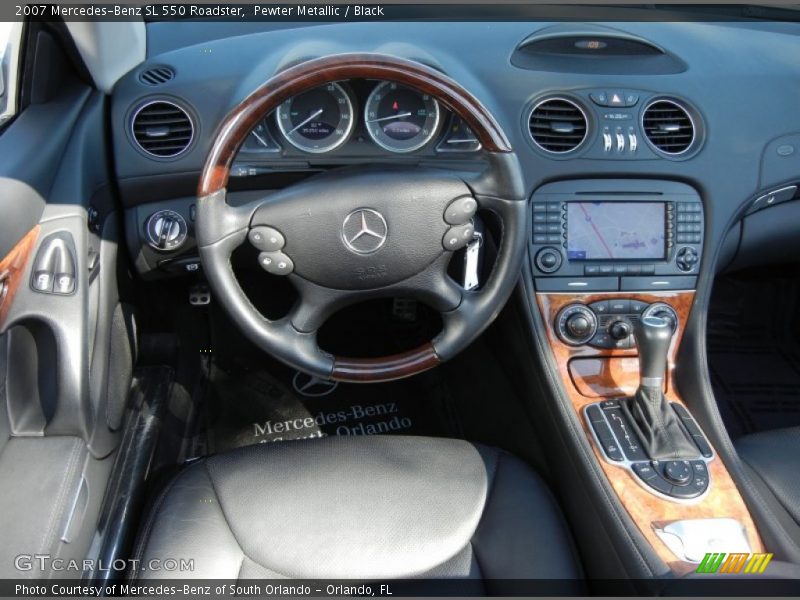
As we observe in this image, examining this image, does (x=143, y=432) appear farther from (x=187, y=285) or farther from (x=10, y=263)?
(x=10, y=263)

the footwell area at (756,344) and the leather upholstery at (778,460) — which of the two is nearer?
the leather upholstery at (778,460)

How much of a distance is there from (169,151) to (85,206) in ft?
0.77

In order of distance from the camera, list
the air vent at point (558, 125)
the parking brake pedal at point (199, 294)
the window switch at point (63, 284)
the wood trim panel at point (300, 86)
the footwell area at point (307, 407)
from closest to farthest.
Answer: the wood trim panel at point (300, 86)
the window switch at point (63, 284)
the air vent at point (558, 125)
the parking brake pedal at point (199, 294)
the footwell area at point (307, 407)

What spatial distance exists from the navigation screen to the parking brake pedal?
3.14 ft

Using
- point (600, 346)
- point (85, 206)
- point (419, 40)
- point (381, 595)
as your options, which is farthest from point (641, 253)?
point (85, 206)

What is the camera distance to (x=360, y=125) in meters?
1.63

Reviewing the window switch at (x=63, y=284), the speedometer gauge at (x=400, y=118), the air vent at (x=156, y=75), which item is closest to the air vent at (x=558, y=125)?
the speedometer gauge at (x=400, y=118)

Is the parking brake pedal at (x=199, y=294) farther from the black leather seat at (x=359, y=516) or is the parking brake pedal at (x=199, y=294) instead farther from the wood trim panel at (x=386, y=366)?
the wood trim panel at (x=386, y=366)

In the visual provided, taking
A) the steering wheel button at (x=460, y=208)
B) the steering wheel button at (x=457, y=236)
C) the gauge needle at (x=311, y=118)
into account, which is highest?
the gauge needle at (x=311, y=118)

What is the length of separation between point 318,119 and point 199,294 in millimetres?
654

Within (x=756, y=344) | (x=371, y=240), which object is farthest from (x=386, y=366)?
(x=756, y=344)

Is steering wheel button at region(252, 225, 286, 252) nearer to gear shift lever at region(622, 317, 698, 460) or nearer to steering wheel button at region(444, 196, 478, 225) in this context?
steering wheel button at region(444, 196, 478, 225)

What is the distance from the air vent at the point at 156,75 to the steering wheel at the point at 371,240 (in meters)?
0.53

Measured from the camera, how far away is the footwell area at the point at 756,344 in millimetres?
2424
